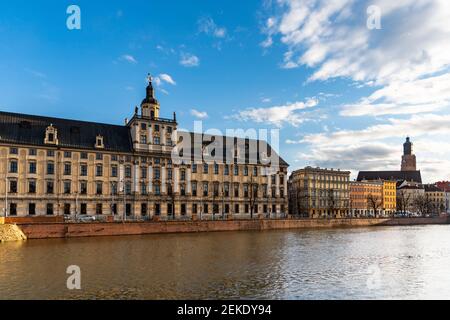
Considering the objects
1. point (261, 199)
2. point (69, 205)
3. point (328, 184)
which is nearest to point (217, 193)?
point (261, 199)

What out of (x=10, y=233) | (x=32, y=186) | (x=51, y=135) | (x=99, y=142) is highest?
(x=51, y=135)

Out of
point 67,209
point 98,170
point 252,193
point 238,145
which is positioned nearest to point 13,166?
point 67,209

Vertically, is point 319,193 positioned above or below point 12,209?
above

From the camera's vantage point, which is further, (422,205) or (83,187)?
(422,205)

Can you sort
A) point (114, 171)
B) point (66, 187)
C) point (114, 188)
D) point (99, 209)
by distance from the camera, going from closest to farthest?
point (66, 187) < point (99, 209) < point (114, 188) < point (114, 171)

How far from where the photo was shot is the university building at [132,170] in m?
69.8

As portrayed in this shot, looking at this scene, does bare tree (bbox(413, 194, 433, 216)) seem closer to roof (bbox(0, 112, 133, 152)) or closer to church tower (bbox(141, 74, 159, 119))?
church tower (bbox(141, 74, 159, 119))

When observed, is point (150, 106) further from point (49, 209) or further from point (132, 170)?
point (49, 209)

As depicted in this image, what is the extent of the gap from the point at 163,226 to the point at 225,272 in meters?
39.4

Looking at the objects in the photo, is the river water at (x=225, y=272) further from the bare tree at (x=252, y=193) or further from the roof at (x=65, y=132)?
the bare tree at (x=252, y=193)

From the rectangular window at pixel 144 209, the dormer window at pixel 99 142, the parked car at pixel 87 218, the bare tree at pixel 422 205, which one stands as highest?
the dormer window at pixel 99 142

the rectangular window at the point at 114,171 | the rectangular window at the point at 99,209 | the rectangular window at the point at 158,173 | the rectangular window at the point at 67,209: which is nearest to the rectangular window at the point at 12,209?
the rectangular window at the point at 67,209

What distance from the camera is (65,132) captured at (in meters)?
75.8

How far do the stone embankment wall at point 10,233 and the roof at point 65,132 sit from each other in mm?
21280
